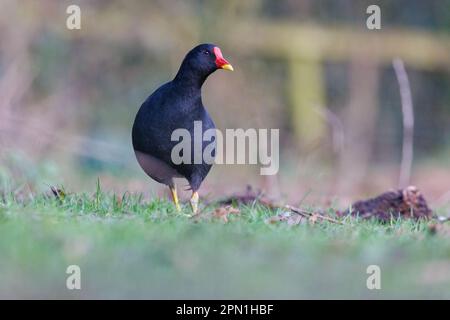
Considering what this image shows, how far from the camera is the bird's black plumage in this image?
291 inches

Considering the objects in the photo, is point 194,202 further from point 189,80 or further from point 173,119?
point 189,80

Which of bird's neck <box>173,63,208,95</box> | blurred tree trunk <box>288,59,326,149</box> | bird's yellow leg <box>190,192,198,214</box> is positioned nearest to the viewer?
bird's yellow leg <box>190,192,198,214</box>

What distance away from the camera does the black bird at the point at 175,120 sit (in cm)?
740

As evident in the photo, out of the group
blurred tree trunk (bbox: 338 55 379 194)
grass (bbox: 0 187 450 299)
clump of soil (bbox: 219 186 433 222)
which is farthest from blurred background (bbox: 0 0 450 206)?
grass (bbox: 0 187 450 299)

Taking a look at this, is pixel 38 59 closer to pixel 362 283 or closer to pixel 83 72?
pixel 83 72

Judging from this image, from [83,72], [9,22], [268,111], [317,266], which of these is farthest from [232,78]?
[317,266]

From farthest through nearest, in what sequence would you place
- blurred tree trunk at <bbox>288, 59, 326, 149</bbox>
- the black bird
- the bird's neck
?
blurred tree trunk at <bbox>288, 59, 326, 149</bbox> < the bird's neck < the black bird

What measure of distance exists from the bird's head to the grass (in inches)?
77.9

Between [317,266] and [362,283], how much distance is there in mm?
283

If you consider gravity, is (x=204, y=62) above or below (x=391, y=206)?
above

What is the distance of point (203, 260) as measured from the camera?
519cm

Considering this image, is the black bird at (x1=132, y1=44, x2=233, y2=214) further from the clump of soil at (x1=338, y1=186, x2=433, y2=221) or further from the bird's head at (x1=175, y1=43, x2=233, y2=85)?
the clump of soil at (x1=338, y1=186, x2=433, y2=221)

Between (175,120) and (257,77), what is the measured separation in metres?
8.49

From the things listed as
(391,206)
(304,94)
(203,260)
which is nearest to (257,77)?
(304,94)
